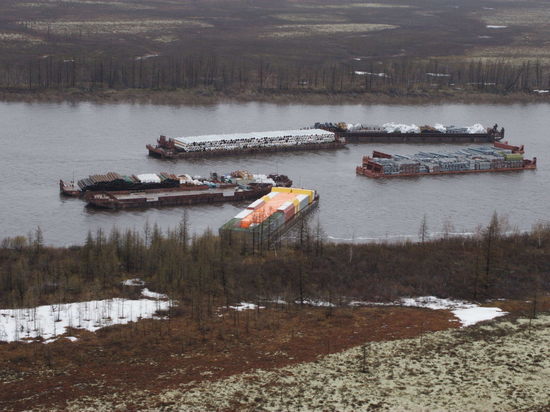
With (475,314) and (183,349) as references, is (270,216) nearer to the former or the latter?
(475,314)

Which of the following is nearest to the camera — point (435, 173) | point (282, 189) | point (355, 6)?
point (282, 189)

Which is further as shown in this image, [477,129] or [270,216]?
[477,129]

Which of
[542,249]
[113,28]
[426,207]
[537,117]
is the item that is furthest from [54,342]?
[113,28]

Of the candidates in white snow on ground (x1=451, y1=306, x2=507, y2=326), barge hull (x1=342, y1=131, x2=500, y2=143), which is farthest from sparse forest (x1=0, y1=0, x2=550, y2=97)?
white snow on ground (x1=451, y1=306, x2=507, y2=326)

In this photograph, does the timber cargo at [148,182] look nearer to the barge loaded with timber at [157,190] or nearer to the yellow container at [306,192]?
the barge loaded with timber at [157,190]

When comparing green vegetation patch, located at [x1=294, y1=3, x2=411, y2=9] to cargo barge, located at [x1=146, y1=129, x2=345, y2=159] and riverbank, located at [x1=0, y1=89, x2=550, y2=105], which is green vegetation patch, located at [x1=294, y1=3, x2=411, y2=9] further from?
cargo barge, located at [x1=146, y1=129, x2=345, y2=159]

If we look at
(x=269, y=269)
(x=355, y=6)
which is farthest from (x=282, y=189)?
(x=355, y=6)
